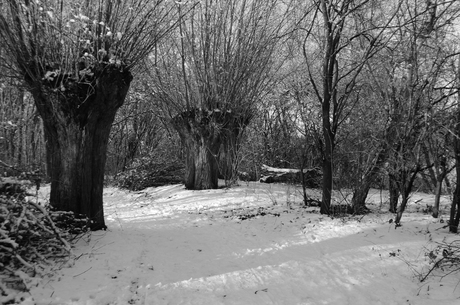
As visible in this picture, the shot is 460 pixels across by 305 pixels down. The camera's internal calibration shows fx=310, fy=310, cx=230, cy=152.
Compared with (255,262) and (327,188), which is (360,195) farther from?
(255,262)

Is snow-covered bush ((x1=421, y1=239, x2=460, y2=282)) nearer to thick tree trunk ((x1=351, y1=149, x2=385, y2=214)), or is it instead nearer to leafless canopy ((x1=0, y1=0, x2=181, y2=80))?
thick tree trunk ((x1=351, y1=149, x2=385, y2=214))

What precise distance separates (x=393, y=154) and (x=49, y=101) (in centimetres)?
634

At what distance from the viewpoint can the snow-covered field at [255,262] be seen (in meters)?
3.52

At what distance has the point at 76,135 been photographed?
5.04m

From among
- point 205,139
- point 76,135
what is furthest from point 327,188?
point 76,135

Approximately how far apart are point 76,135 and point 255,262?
348 cm

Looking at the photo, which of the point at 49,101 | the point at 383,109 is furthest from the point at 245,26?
the point at 49,101

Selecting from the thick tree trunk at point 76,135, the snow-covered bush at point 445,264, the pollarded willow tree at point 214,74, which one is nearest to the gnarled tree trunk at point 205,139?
the pollarded willow tree at point 214,74

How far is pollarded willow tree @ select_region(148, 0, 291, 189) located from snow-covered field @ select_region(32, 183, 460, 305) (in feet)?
12.8

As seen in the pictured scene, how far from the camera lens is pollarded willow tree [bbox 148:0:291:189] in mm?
10516

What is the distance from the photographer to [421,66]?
665cm

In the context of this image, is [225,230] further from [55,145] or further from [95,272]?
[55,145]

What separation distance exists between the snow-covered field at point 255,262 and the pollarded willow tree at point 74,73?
0.99 metres

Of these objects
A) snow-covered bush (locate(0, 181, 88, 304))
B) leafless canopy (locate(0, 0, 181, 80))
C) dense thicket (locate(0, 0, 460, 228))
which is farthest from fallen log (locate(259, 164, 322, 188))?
snow-covered bush (locate(0, 181, 88, 304))
